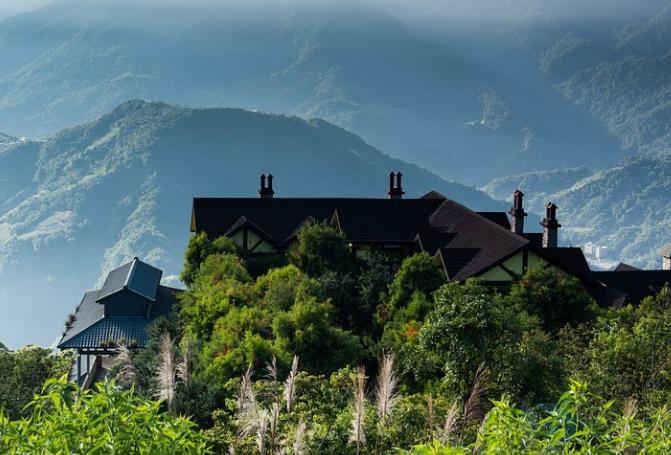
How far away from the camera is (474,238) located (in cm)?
4191

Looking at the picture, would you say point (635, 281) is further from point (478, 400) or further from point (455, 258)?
point (478, 400)

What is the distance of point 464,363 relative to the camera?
875 inches

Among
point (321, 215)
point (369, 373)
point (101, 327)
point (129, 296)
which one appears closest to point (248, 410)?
point (369, 373)

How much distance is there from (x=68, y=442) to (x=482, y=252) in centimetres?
3207

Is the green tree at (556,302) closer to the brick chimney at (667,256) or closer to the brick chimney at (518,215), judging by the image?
the brick chimney at (518,215)

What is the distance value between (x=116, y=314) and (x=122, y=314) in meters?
0.43

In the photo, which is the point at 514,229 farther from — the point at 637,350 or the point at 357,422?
the point at 357,422

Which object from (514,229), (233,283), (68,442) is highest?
(514,229)

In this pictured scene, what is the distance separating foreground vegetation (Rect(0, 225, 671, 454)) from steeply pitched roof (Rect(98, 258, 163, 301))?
1897cm

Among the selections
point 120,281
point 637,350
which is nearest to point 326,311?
point 637,350

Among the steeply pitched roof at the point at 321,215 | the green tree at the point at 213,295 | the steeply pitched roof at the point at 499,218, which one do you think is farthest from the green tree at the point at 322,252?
the steeply pitched roof at the point at 499,218

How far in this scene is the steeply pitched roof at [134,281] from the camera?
61.5 meters

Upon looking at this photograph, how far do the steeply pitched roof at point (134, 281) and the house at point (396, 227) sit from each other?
11.5 metres

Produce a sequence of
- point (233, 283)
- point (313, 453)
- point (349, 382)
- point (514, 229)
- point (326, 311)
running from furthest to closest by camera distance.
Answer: point (514, 229)
point (233, 283)
point (326, 311)
point (349, 382)
point (313, 453)
